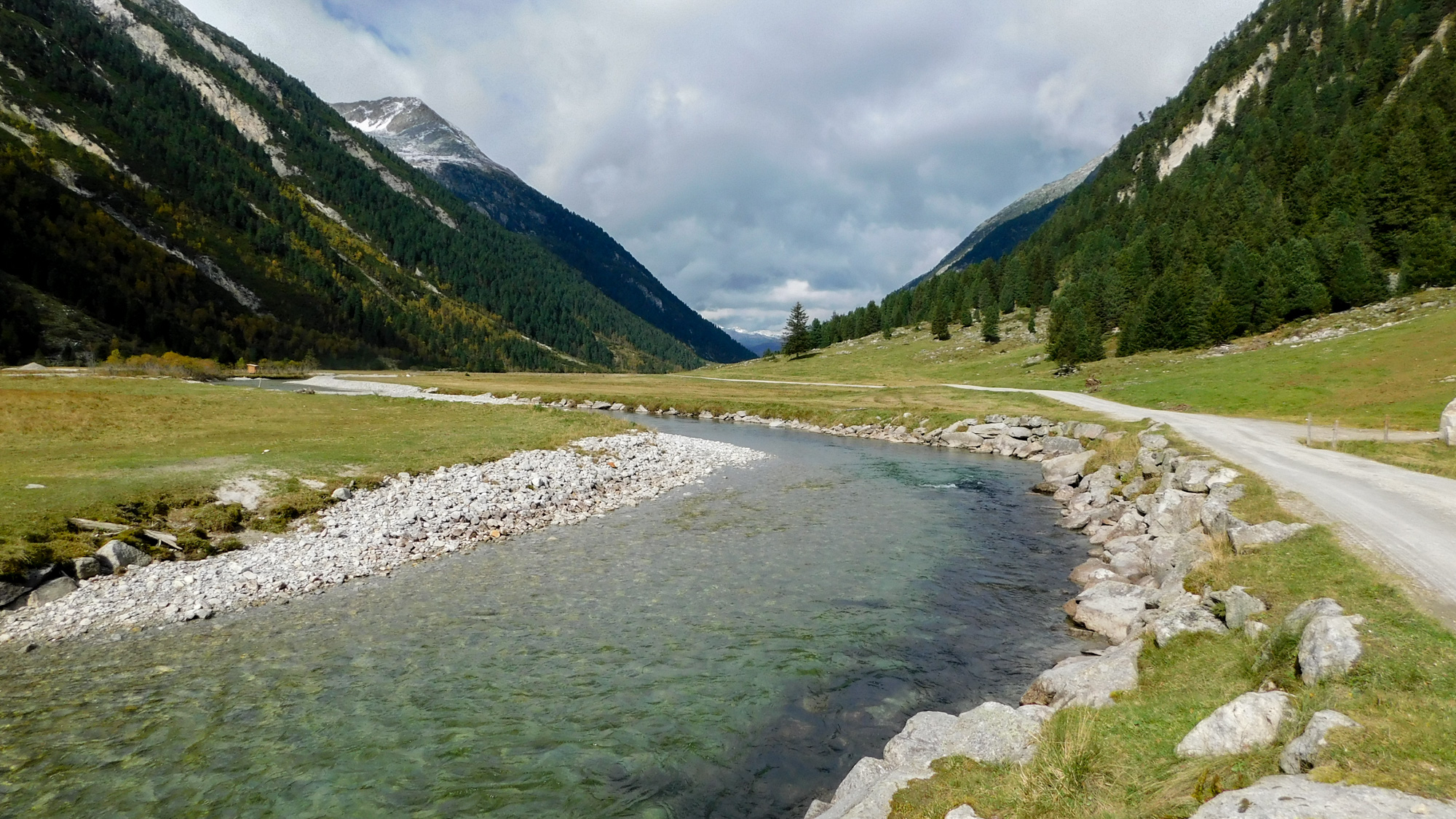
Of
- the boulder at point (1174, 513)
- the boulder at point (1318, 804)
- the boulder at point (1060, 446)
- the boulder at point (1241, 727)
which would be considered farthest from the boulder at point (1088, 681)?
the boulder at point (1060, 446)

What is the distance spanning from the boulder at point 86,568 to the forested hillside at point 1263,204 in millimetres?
96449

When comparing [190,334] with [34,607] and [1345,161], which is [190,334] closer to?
[34,607]

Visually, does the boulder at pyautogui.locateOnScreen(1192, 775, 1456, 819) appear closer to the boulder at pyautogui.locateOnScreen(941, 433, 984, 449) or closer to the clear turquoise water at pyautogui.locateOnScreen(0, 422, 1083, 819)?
the clear turquoise water at pyautogui.locateOnScreen(0, 422, 1083, 819)

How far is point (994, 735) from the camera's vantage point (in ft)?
29.6

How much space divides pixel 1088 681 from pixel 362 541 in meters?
20.3

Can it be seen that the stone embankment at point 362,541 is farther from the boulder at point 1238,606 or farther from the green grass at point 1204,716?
the boulder at point 1238,606

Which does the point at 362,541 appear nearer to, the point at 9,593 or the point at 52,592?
the point at 52,592

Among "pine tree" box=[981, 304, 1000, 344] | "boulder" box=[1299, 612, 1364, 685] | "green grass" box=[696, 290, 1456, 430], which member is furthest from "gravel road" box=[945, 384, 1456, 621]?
"pine tree" box=[981, 304, 1000, 344]

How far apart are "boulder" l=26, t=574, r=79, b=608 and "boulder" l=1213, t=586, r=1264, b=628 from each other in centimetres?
2542

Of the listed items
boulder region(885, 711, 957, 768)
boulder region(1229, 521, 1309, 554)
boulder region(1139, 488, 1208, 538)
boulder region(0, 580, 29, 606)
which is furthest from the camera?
boulder region(1139, 488, 1208, 538)

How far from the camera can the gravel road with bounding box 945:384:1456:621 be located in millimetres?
12312

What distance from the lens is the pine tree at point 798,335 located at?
15575cm

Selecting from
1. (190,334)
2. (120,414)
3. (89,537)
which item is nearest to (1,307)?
(190,334)

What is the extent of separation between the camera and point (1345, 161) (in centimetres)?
10281
